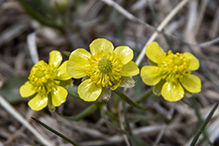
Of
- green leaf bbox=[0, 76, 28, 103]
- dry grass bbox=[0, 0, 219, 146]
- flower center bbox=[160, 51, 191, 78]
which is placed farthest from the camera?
green leaf bbox=[0, 76, 28, 103]

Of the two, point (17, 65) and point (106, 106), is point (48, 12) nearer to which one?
point (17, 65)

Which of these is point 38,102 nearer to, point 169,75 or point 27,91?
point 27,91

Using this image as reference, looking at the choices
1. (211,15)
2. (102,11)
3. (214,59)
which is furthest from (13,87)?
(211,15)

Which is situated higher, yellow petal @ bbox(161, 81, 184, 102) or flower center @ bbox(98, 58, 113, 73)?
flower center @ bbox(98, 58, 113, 73)

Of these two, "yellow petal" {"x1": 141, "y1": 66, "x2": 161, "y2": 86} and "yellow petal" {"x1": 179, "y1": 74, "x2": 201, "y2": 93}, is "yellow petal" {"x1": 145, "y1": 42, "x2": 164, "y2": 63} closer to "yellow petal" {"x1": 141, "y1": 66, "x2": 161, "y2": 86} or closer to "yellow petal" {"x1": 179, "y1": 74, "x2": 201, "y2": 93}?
"yellow petal" {"x1": 141, "y1": 66, "x2": 161, "y2": 86}

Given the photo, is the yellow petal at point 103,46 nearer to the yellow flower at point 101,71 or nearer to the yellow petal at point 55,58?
the yellow flower at point 101,71

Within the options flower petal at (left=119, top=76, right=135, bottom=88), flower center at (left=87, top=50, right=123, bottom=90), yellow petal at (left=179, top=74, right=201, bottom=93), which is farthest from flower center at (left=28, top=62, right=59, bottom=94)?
yellow petal at (left=179, top=74, right=201, bottom=93)

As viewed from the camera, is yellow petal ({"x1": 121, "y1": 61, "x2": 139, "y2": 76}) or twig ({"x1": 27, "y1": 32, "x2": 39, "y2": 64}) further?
twig ({"x1": 27, "y1": 32, "x2": 39, "y2": 64})

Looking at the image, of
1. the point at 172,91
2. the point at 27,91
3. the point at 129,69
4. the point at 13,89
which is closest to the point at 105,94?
the point at 129,69
